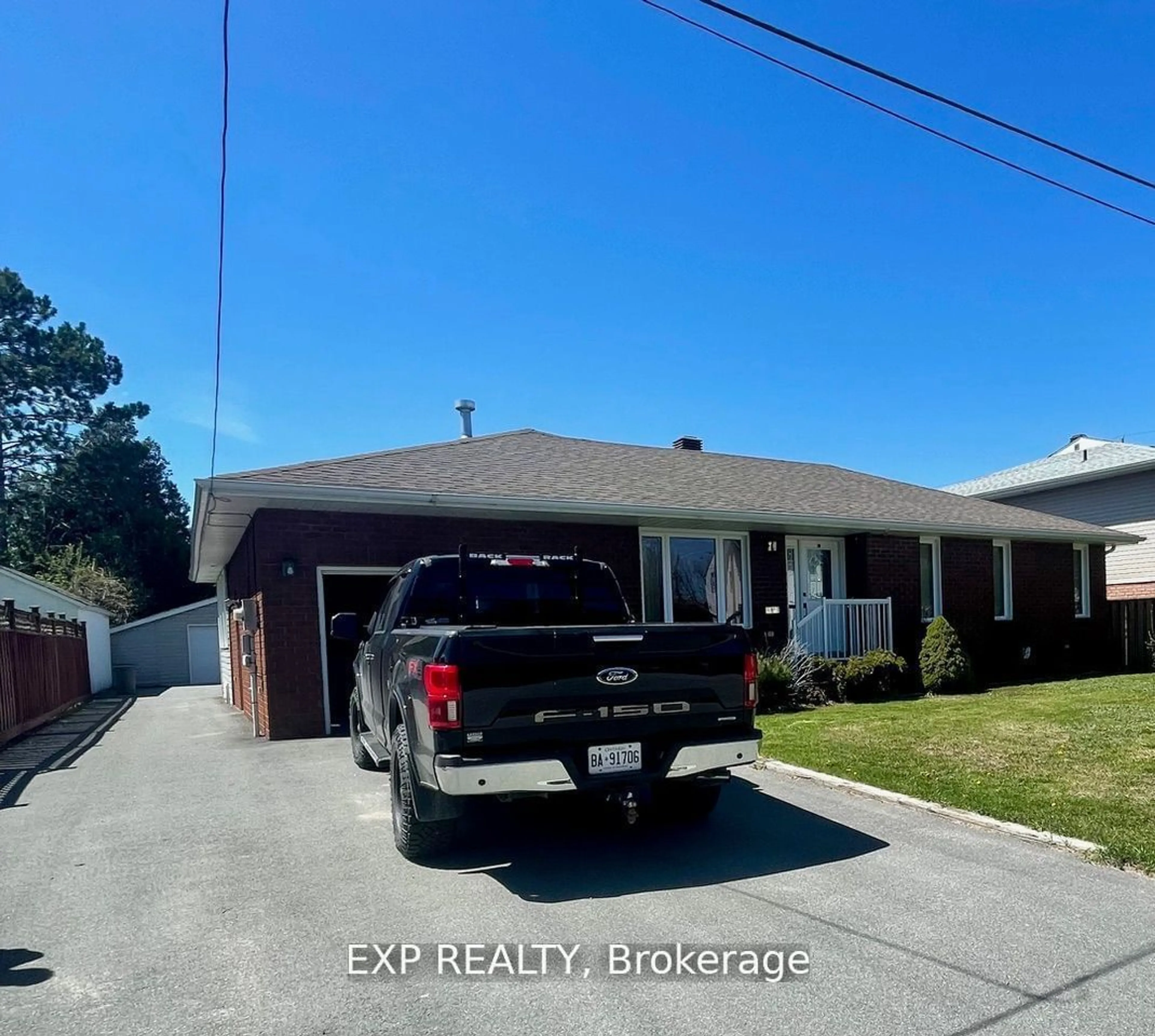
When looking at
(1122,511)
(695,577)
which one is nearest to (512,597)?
(695,577)

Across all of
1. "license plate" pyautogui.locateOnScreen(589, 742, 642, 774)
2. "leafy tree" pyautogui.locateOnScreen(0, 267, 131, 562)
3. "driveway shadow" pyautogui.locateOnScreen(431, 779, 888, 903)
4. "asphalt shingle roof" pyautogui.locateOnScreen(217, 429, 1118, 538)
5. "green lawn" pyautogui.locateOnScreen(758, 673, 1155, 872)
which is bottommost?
"green lawn" pyautogui.locateOnScreen(758, 673, 1155, 872)

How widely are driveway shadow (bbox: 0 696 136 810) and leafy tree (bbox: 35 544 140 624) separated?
21.3 metres

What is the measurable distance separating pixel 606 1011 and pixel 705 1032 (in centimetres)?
40

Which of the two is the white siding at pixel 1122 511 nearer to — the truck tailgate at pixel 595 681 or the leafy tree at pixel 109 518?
the truck tailgate at pixel 595 681

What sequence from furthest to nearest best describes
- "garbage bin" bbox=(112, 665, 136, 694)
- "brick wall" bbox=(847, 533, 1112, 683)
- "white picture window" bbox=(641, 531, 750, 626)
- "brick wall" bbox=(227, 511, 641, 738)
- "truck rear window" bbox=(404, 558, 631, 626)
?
"garbage bin" bbox=(112, 665, 136, 694) → "brick wall" bbox=(847, 533, 1112, 683) → "white picture window" bbox=(641, 531, 750, 626) → "brick wall" bbox=(227, 511, 641, 738) → "truck rear window" bbox=(404, 558, 631, 626)

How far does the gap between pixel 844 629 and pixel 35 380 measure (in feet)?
153

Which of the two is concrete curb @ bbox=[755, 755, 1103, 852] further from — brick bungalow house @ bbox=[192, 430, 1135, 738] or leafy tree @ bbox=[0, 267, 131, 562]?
leafy tree @ bbox=[0, 267, 131, 562]

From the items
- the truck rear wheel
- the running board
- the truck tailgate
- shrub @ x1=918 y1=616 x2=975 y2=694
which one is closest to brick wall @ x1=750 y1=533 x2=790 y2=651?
shrub @ x1=918 y1=616 x2=975 y2=694

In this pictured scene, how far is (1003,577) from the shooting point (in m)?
17.6

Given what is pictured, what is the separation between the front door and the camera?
14.9 meters

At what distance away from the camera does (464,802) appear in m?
5.02

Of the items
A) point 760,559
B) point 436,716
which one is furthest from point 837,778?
point 760,559

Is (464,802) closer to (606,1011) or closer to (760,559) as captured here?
(606,1011)

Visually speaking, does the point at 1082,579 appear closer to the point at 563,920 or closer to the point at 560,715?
the point at 560,715
